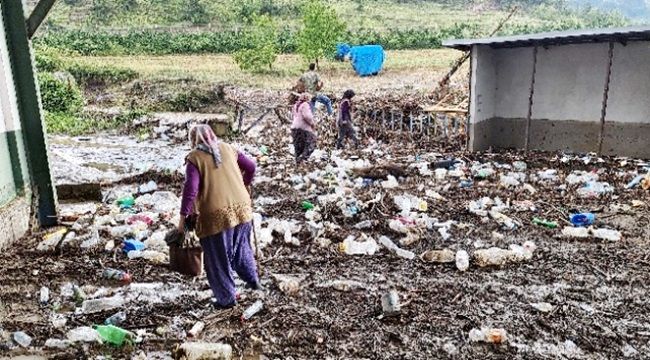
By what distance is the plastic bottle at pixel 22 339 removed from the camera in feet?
11.8

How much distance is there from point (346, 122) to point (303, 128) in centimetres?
192

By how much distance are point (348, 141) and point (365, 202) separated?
496 centimetres

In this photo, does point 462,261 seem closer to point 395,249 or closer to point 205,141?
point 395,249

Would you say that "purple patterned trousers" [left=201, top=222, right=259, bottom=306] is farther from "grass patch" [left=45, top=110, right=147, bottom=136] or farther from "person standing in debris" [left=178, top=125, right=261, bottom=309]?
"grass patch" [left=45, top=110, right=147, bottom=136]

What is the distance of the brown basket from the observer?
4.01m

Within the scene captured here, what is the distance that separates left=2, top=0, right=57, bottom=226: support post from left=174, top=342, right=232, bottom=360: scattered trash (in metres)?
3.48

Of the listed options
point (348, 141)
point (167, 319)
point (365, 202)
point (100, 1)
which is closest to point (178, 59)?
point (100, 1)

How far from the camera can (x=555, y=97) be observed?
→ 975cm

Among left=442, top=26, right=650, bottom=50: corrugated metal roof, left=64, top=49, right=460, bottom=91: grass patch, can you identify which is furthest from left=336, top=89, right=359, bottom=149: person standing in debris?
left=64, top=49, right=460, bottom=91: grass patch

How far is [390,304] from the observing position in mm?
3977

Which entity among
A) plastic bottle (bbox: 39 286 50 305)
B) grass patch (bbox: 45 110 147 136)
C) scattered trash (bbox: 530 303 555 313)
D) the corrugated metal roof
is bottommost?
grass patch (bbox: 45 110 147 136)

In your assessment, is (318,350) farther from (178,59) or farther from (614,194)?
(178,59)

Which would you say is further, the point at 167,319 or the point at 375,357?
the point at 167,319

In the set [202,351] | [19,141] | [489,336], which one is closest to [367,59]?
[19,141]
